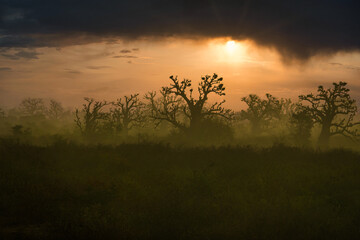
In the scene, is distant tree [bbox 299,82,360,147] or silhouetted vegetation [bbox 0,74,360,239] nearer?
silhouetted vegetation [bbox 0,74,360,239]

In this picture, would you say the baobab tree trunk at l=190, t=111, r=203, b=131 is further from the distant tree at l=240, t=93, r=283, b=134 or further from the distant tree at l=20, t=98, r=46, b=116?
the distant tree at l=20, t=98, r=46, b=116

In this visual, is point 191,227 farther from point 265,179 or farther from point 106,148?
point 106,148

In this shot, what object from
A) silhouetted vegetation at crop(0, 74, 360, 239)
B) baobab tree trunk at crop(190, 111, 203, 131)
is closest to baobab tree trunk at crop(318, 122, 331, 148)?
silhouetted vegetation at crop(0, 74, 360, 239)

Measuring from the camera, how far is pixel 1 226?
9.02 m

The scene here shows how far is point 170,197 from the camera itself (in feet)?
38.5

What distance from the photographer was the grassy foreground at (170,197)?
9.24 meters

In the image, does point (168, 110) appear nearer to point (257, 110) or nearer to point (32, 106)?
point (257, 110)

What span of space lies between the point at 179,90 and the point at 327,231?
2547 centimetres

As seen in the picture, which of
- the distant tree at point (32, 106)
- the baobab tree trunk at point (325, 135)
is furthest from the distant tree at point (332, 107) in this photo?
the distant tree at point (32, 106)

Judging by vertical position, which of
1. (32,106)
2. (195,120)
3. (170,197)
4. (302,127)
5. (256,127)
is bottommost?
(170,197)

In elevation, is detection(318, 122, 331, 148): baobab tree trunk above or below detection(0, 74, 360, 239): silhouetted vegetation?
above

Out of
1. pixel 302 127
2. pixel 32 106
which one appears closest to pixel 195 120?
pixel 302 127

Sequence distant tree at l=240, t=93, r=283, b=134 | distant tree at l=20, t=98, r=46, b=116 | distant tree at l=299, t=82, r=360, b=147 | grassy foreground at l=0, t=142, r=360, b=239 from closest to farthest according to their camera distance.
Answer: grassy foreground at l=0, t=142, r=360, b=239
distant tree at l=299, t=82, r=360, b=147
distant tree at l=240, t=93, r=283, b=134
distant tree at l=20, t=98, r=46, b=116

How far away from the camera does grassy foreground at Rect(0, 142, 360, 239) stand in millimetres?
9242
